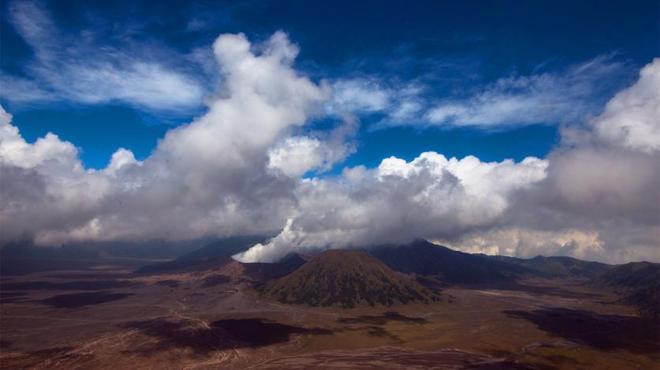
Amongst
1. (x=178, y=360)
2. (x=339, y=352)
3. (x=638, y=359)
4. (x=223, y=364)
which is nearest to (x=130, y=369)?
(x=178, y=360)

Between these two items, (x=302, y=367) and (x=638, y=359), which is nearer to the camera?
(x=302, y=367)

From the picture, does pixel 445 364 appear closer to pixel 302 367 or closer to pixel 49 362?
pixel 302 367

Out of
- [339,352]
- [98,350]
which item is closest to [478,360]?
[339,352]

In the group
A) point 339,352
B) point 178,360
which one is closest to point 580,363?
point 339,352

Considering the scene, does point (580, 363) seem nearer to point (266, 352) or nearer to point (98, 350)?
point (266, 352)

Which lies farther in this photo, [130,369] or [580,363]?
[580,363]

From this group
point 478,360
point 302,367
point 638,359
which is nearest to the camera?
point 302,367

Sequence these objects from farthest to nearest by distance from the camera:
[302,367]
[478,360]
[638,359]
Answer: [638,359] < [478,360] < [302,367]
